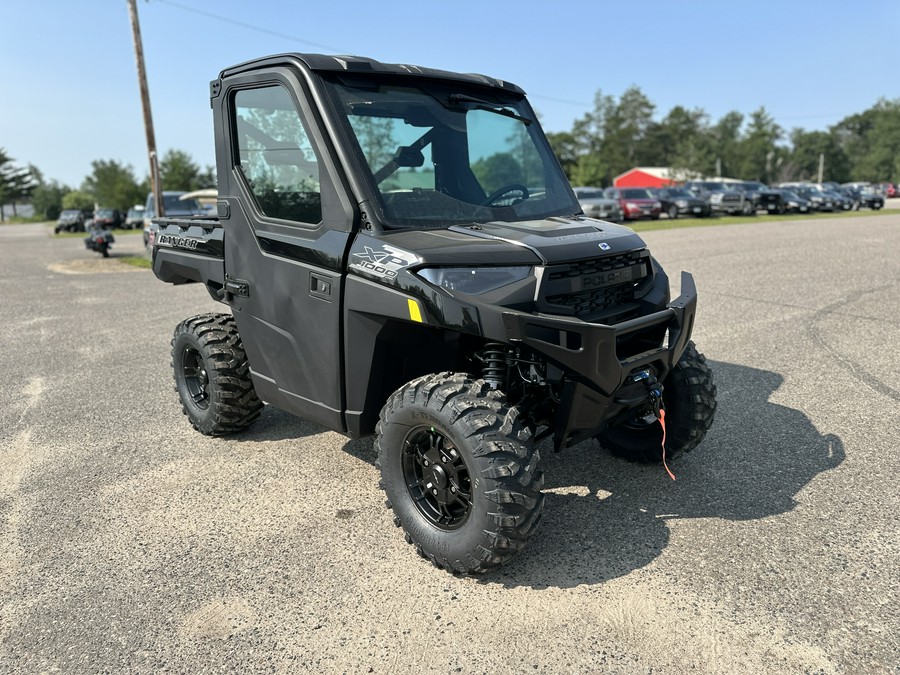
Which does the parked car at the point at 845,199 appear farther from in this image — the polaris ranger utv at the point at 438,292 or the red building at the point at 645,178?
the red building at the point at 645,178

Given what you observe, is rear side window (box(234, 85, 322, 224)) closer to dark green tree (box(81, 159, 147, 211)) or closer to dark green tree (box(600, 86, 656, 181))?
dark green tree (box(81, 159, 147, 211))

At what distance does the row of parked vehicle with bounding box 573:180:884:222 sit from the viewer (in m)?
28.7

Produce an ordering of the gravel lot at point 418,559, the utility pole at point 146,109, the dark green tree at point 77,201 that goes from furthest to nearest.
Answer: the dark green tree at point 77,201, the utility pole at point 146,109, the gravel lot at point 418,559

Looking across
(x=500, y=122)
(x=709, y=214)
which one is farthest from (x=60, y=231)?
(x=500, y=122)

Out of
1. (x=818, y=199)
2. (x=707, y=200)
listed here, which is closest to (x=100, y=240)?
(x=707, y=200)

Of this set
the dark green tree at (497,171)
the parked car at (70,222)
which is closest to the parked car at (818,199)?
the dark green tree at (497,171)

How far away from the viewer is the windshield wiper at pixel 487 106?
3781 millimetres

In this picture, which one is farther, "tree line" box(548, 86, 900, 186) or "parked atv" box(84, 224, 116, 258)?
"tree line" box(548, 86, 900, 186)

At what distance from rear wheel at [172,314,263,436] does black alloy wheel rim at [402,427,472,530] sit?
173 cm

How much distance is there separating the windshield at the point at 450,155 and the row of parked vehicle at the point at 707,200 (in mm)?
22462

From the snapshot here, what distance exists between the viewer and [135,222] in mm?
41844

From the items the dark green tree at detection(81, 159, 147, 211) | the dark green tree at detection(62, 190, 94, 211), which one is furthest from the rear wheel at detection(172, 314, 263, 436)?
the dark green tree at detection(62, 190, 94, 211)

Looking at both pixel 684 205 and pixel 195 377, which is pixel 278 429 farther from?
pixel 684 205

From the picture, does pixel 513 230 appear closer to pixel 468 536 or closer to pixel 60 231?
pixel 468 536
